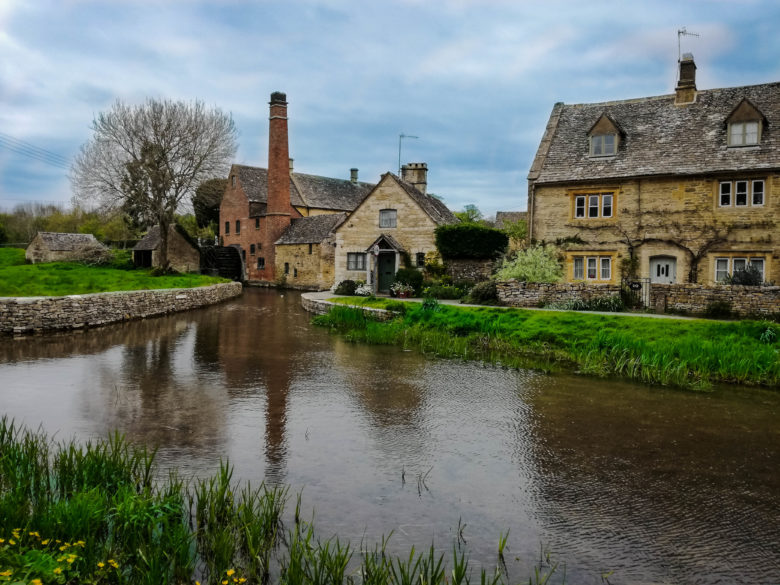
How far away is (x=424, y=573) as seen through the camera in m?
5.03

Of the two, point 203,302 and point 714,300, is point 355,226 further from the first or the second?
point 714,300

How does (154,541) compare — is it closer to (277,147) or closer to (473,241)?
(473,241)

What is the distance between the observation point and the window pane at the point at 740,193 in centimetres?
2339

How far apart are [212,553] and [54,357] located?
12.7 m

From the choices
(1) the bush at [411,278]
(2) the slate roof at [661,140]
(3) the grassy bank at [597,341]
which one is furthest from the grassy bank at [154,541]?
(1) the bush at [411,278]

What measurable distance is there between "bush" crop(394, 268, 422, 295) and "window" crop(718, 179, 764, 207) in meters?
14.4

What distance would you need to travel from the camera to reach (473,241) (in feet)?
101

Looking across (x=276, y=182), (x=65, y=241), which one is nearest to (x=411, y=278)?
(x=276, y=182)

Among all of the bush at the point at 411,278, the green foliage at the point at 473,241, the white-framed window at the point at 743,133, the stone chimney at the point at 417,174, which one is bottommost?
the bush at the point at 411,278

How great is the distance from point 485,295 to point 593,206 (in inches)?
260

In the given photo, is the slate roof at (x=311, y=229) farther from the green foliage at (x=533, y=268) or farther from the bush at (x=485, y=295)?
the green foliage at (x=533, y=268)

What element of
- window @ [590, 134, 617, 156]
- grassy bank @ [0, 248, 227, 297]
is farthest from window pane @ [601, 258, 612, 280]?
grassy bank @ [0, 248, 227, 297]

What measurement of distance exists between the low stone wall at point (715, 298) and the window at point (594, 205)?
6500mm

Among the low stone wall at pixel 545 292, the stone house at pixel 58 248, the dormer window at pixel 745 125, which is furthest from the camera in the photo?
the stone house at pixel 58 248
